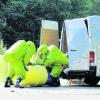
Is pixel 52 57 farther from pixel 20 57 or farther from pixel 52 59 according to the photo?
pixel 20 57

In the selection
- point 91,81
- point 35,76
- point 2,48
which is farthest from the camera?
point 2,48

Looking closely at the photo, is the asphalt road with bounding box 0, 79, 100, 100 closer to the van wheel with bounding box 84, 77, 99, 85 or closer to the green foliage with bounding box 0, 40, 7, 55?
the van wheel with bounding box 84, 77, 99, 85

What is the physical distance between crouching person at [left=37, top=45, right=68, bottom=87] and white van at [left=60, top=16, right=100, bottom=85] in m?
0.30

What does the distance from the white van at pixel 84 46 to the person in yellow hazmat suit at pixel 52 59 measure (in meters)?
0.30

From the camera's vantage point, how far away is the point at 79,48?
17.4 metres

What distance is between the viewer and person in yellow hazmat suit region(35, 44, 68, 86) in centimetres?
1781

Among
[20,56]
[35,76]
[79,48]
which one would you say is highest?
[79,48]

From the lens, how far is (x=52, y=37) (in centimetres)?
1942
